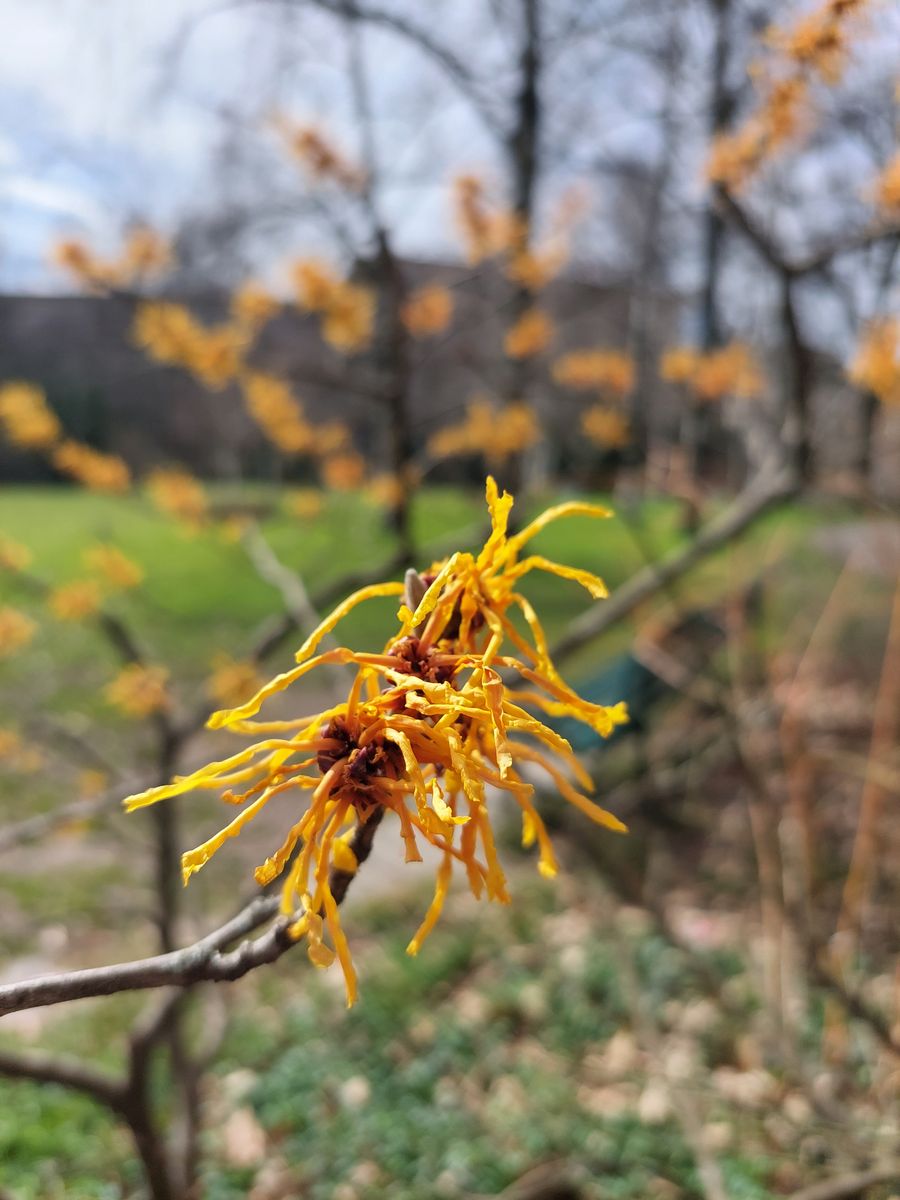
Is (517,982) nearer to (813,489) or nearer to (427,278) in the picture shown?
(813,489)

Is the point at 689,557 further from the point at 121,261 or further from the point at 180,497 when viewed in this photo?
the point at 121,261

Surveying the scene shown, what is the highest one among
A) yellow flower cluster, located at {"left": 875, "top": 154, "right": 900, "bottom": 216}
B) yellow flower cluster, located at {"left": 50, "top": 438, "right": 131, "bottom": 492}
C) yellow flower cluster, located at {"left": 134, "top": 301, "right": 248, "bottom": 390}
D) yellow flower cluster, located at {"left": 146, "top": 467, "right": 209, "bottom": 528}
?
yellow flower cluster, located at {"left": 875, "top": 154, "right": 900, "bottom": 216}

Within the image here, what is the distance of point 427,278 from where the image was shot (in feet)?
20.0

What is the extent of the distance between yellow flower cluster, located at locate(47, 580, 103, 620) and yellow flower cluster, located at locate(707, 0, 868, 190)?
1872 millimetres

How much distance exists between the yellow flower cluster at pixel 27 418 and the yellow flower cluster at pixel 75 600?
636mm

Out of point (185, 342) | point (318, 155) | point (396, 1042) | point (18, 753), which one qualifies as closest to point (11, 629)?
point (18, 753)

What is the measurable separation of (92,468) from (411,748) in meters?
2.81

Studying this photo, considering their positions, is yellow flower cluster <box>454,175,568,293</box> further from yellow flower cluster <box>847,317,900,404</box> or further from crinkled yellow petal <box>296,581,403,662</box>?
crinkled yellow petal <box>296,581,403,662</box>

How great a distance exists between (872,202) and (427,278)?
187 inches

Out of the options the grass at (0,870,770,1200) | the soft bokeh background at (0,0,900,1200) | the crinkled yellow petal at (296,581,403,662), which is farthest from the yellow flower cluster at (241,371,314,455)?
the crinkled yellow petal at (296,581,403,662)

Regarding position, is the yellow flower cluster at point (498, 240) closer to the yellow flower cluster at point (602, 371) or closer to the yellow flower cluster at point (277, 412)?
the yellow flower cluster at point (602, 371)

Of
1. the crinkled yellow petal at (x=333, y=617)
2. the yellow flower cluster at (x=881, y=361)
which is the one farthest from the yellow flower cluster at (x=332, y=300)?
the crinkled yellow petal at (x=333, y=617)

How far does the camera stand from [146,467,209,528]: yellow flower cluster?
9.66ft

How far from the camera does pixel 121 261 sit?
8.66 feet
